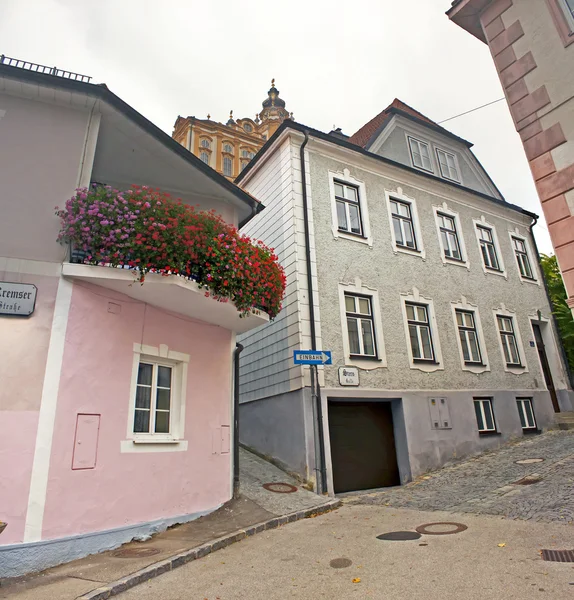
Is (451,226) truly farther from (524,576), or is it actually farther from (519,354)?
(524,576)

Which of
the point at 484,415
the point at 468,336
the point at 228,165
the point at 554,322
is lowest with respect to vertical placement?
the point at 484,415

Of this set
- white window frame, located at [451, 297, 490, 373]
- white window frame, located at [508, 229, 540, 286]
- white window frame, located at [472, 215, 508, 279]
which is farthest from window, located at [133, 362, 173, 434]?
white window frame, located at [508, 229, 540, 286]

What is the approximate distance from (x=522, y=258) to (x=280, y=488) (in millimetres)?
13665

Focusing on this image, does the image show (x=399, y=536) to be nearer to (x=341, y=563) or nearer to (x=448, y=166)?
(x=341, y=563)

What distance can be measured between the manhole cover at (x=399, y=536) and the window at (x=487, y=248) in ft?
38.6

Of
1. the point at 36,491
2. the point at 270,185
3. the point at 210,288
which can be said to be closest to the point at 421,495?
the point at 210,288

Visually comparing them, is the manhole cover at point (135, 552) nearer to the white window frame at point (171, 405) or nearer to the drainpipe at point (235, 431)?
the white window frame at point (171, 405)

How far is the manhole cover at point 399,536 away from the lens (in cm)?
628

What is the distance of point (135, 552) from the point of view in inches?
239


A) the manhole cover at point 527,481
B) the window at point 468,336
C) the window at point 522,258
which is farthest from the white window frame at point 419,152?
the manhole cover at point 527,481

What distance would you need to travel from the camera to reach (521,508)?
7.46 metres

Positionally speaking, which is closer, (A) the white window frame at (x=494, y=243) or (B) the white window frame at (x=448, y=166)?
(A) the white window frame at (x=494, y=243)

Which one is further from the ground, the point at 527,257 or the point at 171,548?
the point at 527,257

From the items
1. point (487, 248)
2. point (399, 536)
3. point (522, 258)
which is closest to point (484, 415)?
point (487, 248)
